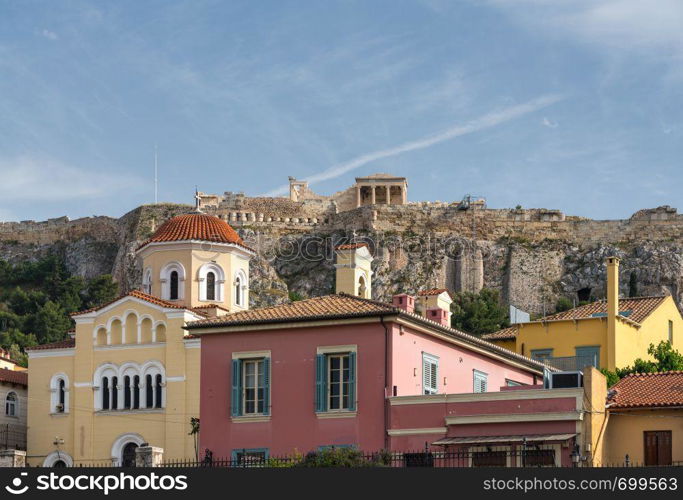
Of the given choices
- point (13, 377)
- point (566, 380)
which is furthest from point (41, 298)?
point (566, 380)

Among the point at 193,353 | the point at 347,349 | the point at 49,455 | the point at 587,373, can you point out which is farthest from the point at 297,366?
the point at 49,455

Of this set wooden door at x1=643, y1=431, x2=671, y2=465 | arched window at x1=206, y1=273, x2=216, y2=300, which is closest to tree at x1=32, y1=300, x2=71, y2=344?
arched window at x1=206, y1=273, x2=216, y2=300

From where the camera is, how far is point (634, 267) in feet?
381

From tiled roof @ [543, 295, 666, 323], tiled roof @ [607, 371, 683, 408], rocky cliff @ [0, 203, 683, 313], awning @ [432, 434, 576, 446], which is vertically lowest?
awning @ [432, 434, 576, 446]

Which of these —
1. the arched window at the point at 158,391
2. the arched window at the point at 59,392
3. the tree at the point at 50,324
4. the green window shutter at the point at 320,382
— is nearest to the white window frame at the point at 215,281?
the arched window at the point at 158,391

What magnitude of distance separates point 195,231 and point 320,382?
29017 millimetres

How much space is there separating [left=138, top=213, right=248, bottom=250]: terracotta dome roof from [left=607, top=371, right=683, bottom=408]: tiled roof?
30.0 meters

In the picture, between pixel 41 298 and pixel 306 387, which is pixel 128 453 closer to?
pixel 306 387

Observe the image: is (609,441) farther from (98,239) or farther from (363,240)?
(98,239)

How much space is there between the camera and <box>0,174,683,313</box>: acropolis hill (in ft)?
388

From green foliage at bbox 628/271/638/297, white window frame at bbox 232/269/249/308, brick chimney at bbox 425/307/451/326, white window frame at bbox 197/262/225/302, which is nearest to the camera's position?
brick chimney at bbox 425/307/451/326

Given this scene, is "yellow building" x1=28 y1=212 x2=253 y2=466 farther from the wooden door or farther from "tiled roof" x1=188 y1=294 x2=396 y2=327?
the wooden door

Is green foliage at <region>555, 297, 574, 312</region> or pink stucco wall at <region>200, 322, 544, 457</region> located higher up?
green foliage at <region>555, 297, 574, 312</region>

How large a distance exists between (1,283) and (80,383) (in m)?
70.8
